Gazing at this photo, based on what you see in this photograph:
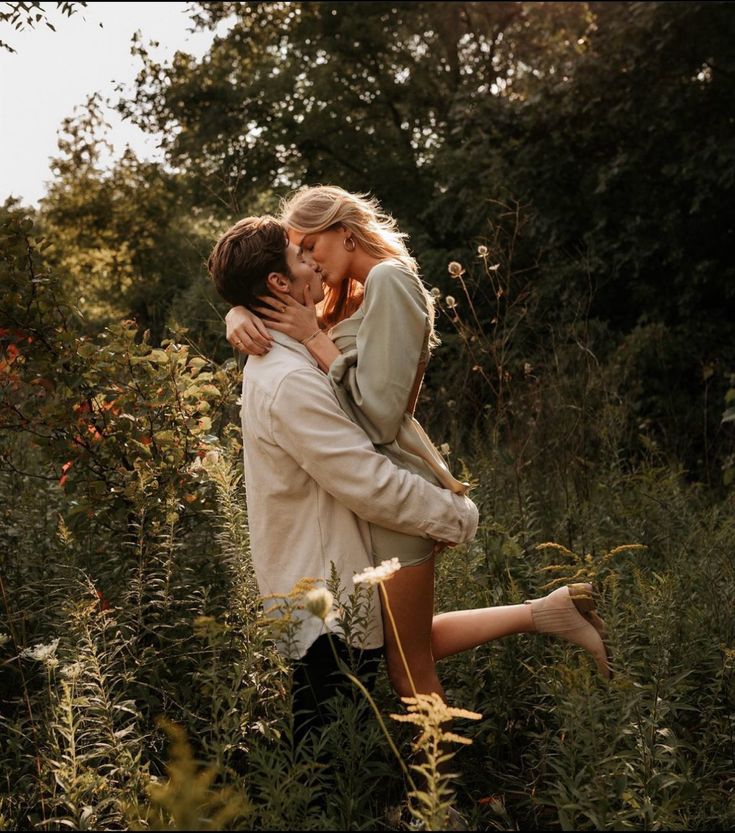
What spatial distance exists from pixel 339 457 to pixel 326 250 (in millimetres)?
820

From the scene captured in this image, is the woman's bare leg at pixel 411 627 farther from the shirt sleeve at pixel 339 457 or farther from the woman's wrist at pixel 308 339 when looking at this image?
the woman's wrist at pixel 308 339

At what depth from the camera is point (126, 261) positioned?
21156mm

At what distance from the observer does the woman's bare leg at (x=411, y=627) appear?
296 cm

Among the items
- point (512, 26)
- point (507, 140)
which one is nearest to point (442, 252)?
point (507, 140)

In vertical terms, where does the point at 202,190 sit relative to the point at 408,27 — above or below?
below

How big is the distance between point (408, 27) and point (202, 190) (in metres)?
4.56

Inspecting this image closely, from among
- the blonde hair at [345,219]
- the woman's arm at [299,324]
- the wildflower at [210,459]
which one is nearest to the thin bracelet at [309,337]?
the woman's arm at [299,324]

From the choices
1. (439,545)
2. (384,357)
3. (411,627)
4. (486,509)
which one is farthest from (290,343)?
(486,509)

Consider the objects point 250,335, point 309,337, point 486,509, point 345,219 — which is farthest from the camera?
point 486,509

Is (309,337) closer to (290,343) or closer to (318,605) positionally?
(290,343)

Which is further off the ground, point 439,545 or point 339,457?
point 339,457

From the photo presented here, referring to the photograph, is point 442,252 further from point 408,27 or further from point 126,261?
point 126,261

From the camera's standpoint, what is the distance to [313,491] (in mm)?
2896

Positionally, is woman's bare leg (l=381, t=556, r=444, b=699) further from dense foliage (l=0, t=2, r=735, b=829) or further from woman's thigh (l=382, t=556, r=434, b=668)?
dense foliage (l=0, t=2, r=735, b=829)
